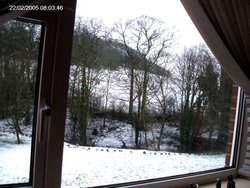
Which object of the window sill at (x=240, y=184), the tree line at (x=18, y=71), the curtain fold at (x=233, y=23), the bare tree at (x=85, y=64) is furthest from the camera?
the window sill at (x=240, y=184)

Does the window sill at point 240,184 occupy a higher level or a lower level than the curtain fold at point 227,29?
lower

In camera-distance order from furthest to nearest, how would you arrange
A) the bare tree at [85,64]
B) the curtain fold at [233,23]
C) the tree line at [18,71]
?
the curtain fold at [233,23] < the bare tree at [85,64] < the tree line at [18,71]

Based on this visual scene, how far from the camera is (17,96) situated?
56.9 inches

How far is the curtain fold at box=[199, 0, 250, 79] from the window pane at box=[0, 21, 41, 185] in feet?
3.18

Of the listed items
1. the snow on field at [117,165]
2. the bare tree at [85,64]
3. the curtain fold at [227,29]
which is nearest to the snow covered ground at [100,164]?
the snow on field at [117,165]

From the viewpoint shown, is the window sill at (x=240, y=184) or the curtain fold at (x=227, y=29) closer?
the curtain fold at (x=227, y=29)

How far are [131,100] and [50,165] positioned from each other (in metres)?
0.62

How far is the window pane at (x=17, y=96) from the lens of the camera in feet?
4.60

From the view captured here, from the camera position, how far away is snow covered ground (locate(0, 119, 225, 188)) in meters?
1.46

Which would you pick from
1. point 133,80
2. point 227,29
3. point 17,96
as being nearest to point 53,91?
point 17,96

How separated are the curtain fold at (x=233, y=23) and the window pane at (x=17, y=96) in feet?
3.18

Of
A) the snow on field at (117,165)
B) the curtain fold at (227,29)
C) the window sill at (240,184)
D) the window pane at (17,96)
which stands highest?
→ the curtain fold at (227,29)

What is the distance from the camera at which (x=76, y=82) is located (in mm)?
1622

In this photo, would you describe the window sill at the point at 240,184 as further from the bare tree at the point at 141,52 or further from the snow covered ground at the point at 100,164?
the bare tree at the point at 141,52
